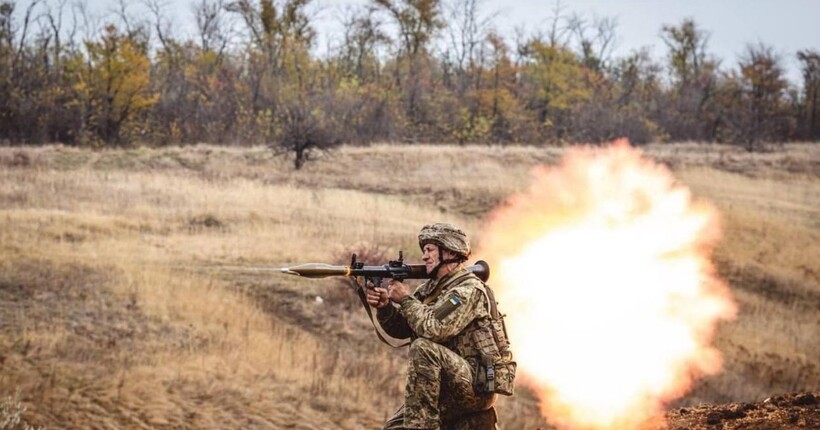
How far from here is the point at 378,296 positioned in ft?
21.5

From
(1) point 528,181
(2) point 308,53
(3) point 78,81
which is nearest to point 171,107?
(3) point 78,81

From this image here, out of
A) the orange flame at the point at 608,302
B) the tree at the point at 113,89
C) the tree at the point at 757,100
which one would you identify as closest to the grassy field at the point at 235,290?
the orange flame at the point at 608,302

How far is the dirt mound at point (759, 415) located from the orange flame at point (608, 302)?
3399 millimetres

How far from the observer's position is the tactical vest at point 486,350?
6496mm

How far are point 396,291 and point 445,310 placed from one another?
16.4 inches

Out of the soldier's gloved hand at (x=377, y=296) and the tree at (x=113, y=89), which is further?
the tree at (x=113, y=89)

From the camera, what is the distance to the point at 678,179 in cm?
3950

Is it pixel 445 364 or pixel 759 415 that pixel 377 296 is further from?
pixel 759 415

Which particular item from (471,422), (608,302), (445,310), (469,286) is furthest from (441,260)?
(608,302)

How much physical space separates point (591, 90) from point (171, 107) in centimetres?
3220

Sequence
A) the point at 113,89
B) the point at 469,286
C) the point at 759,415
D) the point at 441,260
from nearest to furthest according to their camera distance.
A: the point at 469,286 → the point at 441,260 → the point at 759,415 → the point at 113,89

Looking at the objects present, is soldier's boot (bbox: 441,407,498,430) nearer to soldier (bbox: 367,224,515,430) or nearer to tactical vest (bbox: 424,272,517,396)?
soldier (bbox: 367,224,515,430)

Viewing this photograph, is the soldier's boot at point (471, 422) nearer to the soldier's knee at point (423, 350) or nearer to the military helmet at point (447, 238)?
the soldier's knee at point (423, 350)

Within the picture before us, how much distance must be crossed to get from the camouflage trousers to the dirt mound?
328 cm
